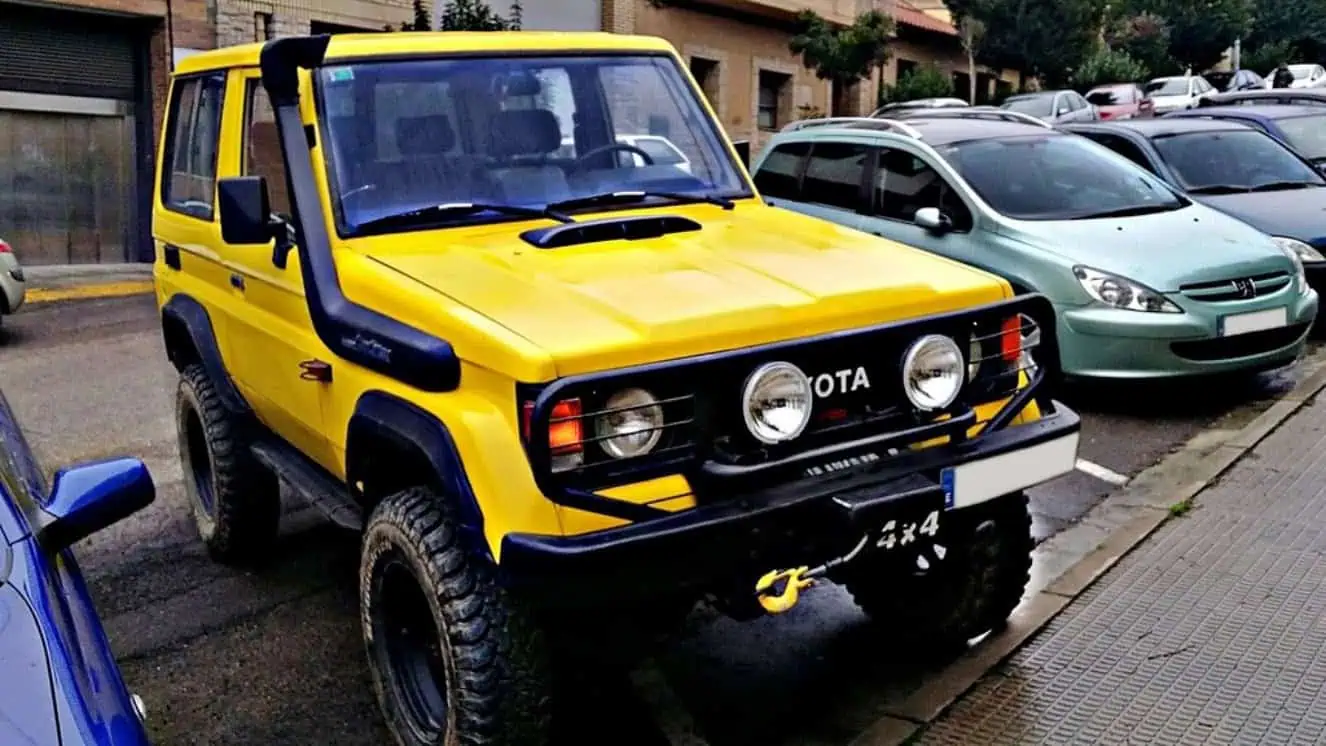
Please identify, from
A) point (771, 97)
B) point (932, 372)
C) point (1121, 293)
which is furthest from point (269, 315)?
point (771, 97)

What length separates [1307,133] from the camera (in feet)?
42.3

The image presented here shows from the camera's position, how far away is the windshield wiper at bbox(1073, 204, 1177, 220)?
27.5ft

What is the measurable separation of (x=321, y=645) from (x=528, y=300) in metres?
1.94

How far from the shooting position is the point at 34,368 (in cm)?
1060

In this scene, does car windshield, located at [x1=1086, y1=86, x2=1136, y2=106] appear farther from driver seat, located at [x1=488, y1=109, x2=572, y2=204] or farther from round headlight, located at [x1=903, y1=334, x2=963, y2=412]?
round headlight, located at [x1=903, y1=334, x2=963, y2=412]

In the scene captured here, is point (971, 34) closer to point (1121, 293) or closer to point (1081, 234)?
point (1081, 234)

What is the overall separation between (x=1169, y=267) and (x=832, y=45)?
19.7 metres

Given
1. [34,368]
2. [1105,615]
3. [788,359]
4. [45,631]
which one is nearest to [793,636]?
[1105,615]

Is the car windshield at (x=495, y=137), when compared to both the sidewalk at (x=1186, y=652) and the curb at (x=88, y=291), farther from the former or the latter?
the curb at (x=88, y=291)

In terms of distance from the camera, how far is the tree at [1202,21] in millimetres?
43531

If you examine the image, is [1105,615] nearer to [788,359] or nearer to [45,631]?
[788,359]

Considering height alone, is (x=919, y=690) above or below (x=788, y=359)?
below

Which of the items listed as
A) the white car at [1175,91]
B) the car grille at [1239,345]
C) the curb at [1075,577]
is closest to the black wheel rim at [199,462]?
the curb at [1075,577]

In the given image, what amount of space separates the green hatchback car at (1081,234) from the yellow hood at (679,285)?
3.62m
